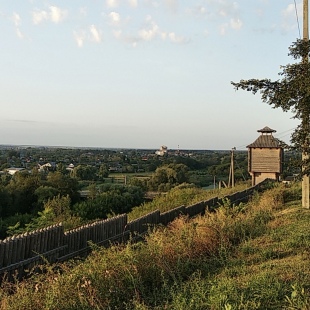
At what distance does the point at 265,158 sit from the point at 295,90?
19234mm

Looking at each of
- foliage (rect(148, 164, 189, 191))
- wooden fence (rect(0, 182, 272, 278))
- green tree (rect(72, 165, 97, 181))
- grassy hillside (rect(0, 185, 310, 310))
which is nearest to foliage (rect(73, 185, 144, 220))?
foliage (rect(148, 164, 189, 191))

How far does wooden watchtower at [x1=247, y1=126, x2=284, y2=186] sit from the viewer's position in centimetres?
2958

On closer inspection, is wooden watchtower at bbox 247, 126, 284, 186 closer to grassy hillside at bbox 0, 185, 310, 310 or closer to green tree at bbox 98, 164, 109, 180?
grassy hillside at bbox 0, 185, 310, 310

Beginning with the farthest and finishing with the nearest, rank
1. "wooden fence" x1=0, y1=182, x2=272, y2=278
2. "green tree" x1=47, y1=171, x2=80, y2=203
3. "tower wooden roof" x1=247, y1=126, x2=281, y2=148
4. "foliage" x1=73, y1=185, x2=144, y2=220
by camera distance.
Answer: "green tree" x1=47, y1=171, x2=80, y2=203 → "foliage" x1=73, y1=185, x2=144, y2=220 → "tower wooden roof" x1=247, y1=126, x2=281, y2=148 → "wooden fence" x1=0, y1=182, x2=272, y2=278

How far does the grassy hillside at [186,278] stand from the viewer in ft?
16.0

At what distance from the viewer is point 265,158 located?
2992 centimetres

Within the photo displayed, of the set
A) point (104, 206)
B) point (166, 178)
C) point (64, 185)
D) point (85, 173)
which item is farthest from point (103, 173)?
point (104, 206)

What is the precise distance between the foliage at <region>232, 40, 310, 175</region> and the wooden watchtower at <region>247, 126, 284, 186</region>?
17.5 metres

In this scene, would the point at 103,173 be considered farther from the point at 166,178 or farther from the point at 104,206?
the point at 104,206

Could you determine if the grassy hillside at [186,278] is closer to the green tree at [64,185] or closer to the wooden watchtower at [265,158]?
the wooden watchtower at [265,158]

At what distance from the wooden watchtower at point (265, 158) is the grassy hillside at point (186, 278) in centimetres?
2090

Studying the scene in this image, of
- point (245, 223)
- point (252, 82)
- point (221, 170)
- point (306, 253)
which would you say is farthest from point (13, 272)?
point (221, 170)

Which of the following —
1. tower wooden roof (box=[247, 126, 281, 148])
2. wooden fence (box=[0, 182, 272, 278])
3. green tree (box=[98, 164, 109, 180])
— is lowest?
green tree (box=[98, 164, 109, 180])

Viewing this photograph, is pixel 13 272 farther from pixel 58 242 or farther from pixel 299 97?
pixel 299 97
